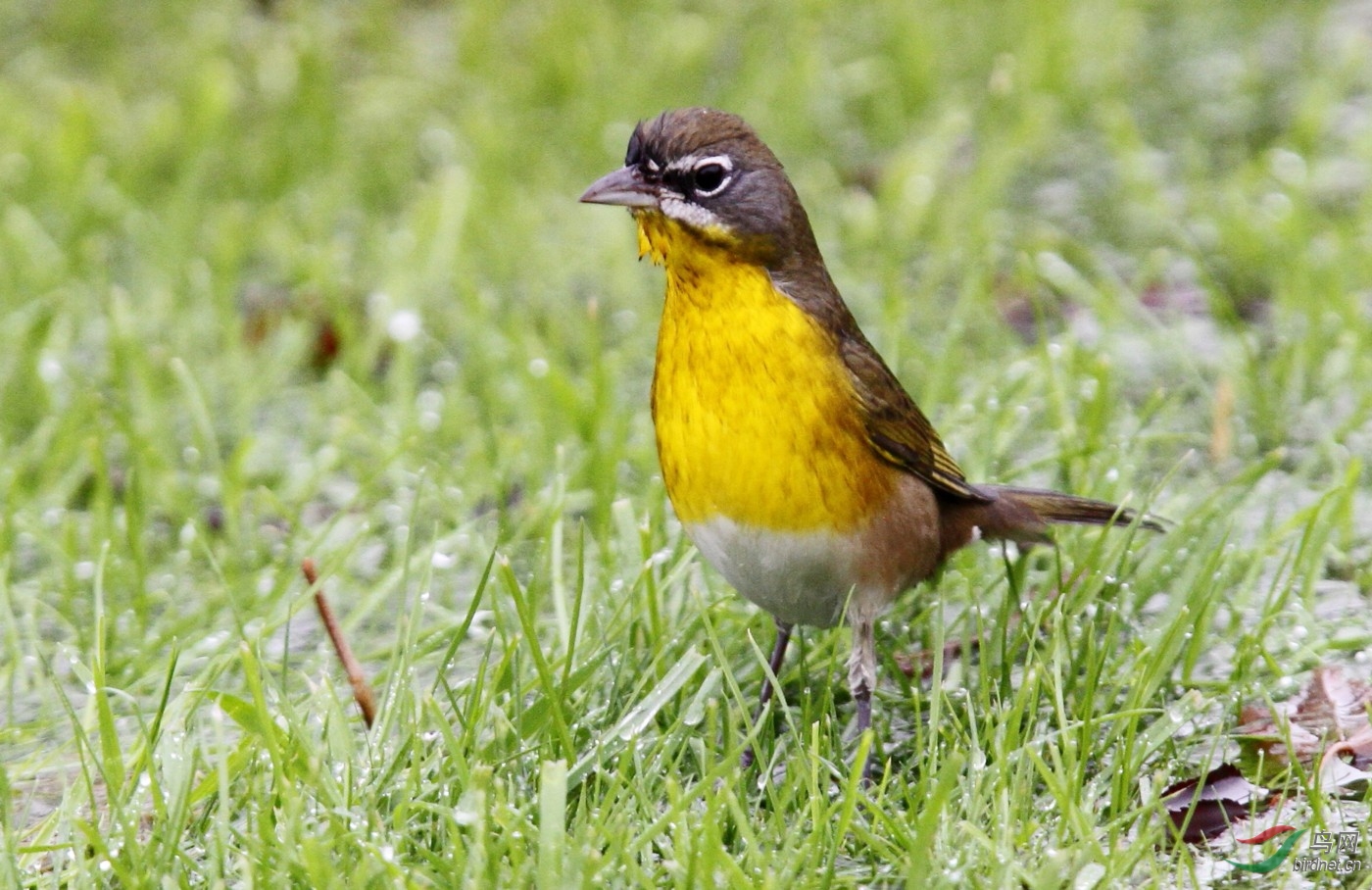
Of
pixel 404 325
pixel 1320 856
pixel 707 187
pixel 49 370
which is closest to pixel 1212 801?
pixel 1320 856

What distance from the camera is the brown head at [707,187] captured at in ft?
12.4

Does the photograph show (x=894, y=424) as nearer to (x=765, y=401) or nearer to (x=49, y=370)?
(x=765, y=401)

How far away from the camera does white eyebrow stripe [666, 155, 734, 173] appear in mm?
3785

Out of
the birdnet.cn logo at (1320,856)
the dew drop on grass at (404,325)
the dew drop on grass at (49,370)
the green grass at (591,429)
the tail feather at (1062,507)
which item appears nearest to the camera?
the birdnet.cn logo at (1320,856)

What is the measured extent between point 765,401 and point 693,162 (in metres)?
0.56

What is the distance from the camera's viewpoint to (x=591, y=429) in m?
5.12

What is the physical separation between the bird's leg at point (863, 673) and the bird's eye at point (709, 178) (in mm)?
986

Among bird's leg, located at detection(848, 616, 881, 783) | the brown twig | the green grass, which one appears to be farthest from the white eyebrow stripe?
the brown twig

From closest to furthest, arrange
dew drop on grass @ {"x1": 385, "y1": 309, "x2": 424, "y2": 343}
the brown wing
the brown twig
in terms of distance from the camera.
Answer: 1. the brown twig
2. the brown wing
3. dew drop on grass @ {"x1": 385, "y1": 309, "x2": 424, "y2": 343}

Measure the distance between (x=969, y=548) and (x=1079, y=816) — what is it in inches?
58.6

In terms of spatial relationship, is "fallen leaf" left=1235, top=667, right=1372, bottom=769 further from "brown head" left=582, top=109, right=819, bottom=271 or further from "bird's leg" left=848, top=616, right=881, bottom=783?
"brown head" left=582, top=109, right=819, bottom=271

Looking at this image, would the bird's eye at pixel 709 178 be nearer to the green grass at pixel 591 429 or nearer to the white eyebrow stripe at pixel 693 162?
the white eyebrow stripe at pixel 693 162

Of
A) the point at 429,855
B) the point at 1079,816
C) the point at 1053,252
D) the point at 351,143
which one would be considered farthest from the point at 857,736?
the point at 351,143

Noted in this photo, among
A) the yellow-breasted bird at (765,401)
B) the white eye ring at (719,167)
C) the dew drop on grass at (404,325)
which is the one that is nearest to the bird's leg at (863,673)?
the yellow-breasted bird at (765,401)
